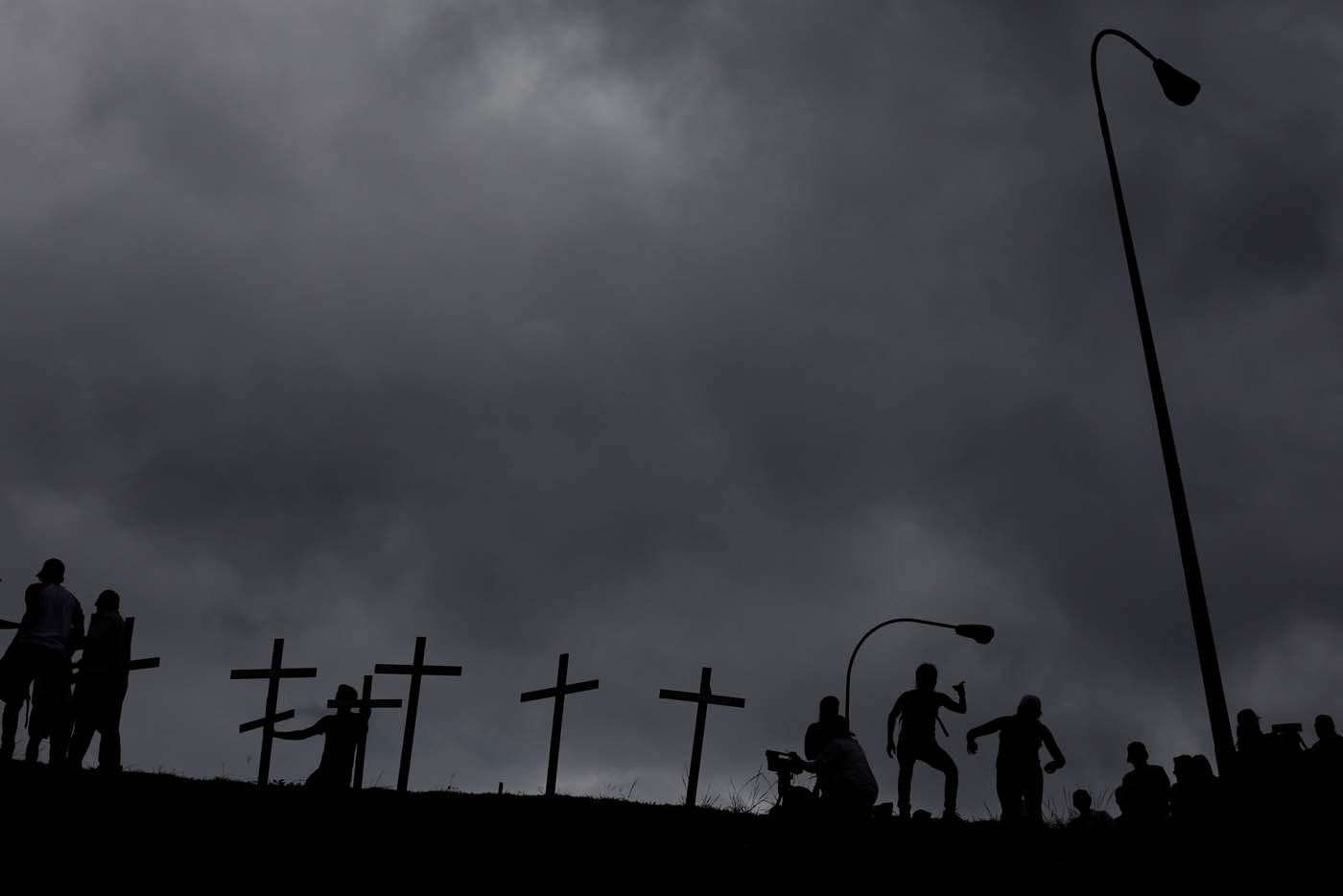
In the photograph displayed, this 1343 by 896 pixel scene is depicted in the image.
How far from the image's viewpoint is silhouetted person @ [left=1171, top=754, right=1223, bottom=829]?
14.0 metres

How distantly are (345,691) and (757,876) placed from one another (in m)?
7.64

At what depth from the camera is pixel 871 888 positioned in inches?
433

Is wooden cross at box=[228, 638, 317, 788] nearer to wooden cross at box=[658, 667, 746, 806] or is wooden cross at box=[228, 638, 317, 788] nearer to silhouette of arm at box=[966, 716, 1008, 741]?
wooden cross at box=[658, 667, 746, 806]

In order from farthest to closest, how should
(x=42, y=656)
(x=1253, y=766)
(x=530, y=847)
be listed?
(x=42, y=656), (x=1253, y=766), (x=530, y=847)

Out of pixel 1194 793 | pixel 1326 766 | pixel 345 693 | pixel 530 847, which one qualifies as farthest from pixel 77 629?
pixel 1326 766

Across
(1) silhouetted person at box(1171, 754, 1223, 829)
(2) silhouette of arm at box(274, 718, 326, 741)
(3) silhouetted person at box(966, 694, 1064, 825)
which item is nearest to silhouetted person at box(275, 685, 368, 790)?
(2) silhouette of arm at box(274, 718, 326, 741)

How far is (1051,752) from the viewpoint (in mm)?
17328

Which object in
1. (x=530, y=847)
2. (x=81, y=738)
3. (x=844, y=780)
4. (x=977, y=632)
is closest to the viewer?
(x=530, y=847)

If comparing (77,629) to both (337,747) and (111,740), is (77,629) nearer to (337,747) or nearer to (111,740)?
(111,740)

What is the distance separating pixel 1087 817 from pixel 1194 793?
1.38m

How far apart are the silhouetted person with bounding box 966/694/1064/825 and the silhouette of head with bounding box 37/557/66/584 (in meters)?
10.8

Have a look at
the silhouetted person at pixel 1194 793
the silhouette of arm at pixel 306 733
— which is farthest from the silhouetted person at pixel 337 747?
the silhouetted person at pixel 1194 793

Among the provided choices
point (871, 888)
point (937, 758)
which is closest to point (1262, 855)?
point (871, 888)

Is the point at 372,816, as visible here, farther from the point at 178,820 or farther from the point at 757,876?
the point at 757,876
